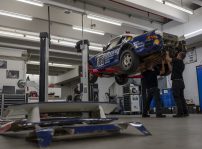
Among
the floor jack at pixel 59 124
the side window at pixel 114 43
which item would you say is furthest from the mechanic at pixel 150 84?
the floor jack at pixel 59 124

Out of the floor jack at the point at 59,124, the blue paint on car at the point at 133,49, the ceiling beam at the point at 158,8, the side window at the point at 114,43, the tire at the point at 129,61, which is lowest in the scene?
the floor jack at the point at 59,124

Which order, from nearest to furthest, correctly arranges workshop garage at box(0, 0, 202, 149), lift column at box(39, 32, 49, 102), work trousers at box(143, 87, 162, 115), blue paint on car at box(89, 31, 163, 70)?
workshop garage at box(0, 0, 202, 149)
lift column at box(39, 32, 49, 102)
blue paint on car at box(89, 31, 163, 70)
work trousers at box(143, 87, 162, 115)

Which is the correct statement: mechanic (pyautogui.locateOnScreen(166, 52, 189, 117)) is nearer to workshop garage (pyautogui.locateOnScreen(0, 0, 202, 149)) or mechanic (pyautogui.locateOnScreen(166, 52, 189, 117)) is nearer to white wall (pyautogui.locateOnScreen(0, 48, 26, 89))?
workshop garage (pyautogui.locateOnScreen(0, 0, 202, 149))

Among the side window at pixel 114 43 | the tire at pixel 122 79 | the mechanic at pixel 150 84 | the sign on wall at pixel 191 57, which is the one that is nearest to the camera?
the mechanic at pixel 150 84

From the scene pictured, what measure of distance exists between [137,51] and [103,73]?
211 cm

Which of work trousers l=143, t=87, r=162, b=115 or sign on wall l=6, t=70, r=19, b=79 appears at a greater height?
sign on wall l=6, t=70, r=19, b=79

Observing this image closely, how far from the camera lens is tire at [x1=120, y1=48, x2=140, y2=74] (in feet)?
18.7

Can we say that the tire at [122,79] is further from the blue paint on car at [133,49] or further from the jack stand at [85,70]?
the jack stand at [85,70]

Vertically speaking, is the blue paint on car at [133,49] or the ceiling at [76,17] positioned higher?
the ceiling at [76,17]

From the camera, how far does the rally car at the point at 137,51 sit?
221 inches

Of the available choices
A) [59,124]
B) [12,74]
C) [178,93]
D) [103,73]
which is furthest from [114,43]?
[12,74]

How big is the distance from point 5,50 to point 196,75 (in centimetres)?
1041

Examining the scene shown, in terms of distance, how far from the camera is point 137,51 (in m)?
5.79

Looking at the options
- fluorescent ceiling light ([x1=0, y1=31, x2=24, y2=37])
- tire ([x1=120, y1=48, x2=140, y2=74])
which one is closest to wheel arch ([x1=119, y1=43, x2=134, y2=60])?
tire ([x1=120, y1=48, x2=140, y2=74])
